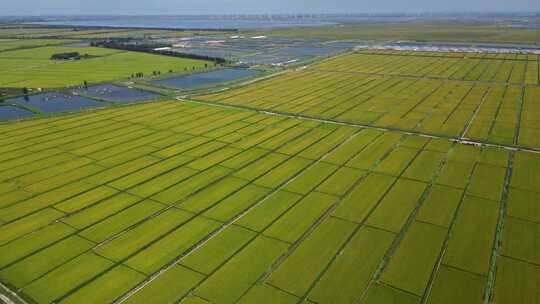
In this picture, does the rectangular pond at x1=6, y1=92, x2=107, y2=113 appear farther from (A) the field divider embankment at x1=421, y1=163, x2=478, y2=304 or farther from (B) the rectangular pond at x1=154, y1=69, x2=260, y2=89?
(A) the field divider embankment at x1=421, y1=163, x2=478, y2=304

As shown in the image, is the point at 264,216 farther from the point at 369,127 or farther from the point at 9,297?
the point at 369,127

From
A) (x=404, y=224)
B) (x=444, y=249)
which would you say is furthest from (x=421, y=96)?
(x=444, y=249)

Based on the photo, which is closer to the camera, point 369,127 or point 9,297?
point 9,297

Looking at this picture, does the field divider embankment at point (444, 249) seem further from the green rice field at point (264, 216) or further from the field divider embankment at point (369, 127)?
the field divider embankment at point (369, 127)

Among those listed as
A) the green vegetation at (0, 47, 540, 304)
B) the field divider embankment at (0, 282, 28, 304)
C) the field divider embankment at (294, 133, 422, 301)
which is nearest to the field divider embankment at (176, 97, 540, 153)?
the green vegetation at (0, 47, 540, 304)

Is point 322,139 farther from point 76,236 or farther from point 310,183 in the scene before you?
point 76,236

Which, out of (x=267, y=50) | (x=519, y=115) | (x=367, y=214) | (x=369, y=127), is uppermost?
(x=267, y=50)
